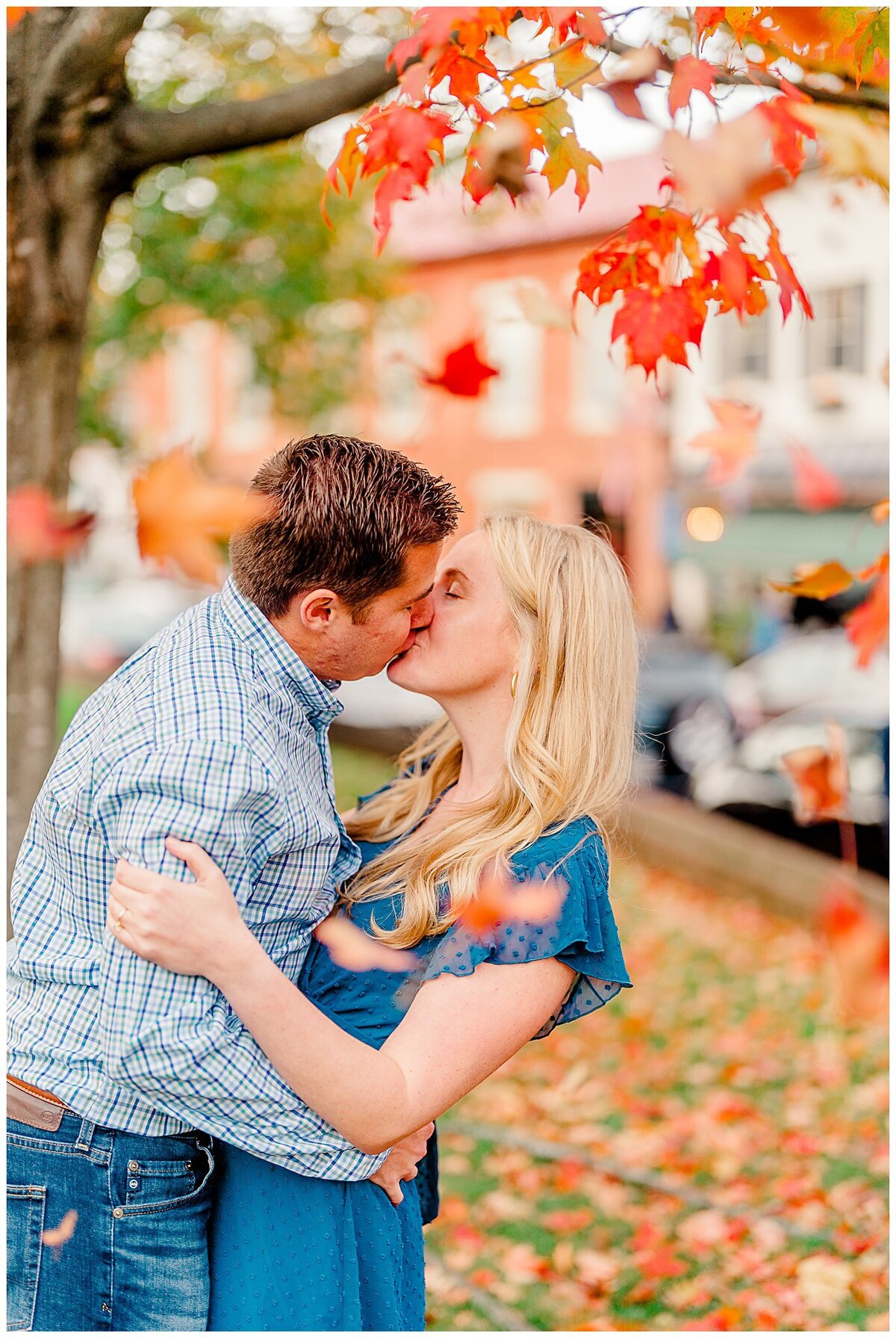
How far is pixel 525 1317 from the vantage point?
375 centimetres

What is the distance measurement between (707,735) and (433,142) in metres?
9.16

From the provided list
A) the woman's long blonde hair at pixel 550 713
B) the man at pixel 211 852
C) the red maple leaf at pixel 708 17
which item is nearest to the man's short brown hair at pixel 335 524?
the man at pixel 211 852

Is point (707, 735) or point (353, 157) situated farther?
point (707, 735)

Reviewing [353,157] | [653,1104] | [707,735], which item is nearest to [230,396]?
[707,735]

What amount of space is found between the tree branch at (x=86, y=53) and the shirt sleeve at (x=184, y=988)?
5.69ft

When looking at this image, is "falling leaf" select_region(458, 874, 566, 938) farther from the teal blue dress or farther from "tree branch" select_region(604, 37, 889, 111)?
"tree branch" select_region(604, 37, 889, 111)

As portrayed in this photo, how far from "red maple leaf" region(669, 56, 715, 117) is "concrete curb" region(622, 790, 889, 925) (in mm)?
5082

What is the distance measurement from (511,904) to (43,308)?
1.89 m

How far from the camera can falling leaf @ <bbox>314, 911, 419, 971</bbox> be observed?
211 cm

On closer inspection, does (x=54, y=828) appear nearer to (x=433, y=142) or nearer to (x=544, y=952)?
(x=544, y=952)

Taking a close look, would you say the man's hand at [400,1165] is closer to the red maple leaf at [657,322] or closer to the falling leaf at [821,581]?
the falling leaf at [821,581]

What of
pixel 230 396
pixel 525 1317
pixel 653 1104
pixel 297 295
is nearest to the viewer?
pixel 525 1317

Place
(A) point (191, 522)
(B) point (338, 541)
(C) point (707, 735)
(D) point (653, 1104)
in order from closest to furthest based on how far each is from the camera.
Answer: (B) point (338, 541)
(A) point (191, 522)
(D) point (653, 1104)
(C) point (707, 735)

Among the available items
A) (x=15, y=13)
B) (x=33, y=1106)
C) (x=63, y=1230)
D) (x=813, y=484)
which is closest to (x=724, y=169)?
(x=15, y=13)
